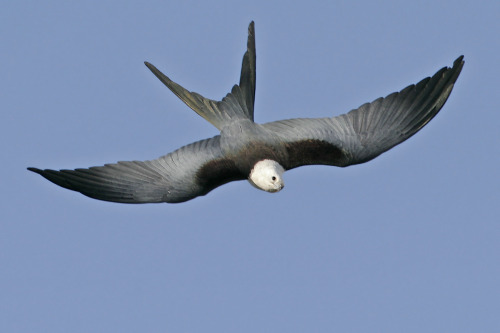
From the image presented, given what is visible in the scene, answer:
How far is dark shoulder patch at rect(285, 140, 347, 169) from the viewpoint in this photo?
1686 centimetres

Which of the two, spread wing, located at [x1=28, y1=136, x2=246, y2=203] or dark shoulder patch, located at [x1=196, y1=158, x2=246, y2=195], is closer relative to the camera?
dark shoulder patch, located at [x1=196, y1=158, x2=246, y2=195]

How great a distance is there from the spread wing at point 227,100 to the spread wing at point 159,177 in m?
0.37

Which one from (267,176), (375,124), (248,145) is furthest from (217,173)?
(375,124)

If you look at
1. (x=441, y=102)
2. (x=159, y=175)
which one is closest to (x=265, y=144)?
(x=159, y=175)

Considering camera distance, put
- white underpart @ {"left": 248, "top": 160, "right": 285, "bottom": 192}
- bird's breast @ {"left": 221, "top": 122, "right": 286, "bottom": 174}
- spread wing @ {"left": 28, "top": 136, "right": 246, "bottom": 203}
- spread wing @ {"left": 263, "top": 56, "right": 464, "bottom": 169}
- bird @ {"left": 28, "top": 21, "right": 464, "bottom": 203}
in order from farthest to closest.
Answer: spread wing @ {"left": 263, "top": 56, "right": 464, "bottom": 169} < spread wing @ {"left": 28, "top": 136, "right": 246, "bottom": 203} < bird @ {"left": 28, "top": 21, "right": 464, "bottom": 203} < bird's breast @ {"left": 221, "top": 122, "right": 286, "bottom": 174} < white underpart @ {"left": 248, "top": 160, "right": 285, "bottom": 192}

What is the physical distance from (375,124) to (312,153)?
3.91ft

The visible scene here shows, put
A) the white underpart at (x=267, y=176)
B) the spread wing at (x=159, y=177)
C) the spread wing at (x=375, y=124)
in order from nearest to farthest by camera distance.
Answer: the white underpart at (x=267, y=176), the spread wing at (x=159, y=177), the spread wing at (x=375, y=124)

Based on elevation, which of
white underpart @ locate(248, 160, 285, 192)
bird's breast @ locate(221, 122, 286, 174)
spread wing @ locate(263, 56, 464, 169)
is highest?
spread wing @ locate(263, 56, 464, 169)

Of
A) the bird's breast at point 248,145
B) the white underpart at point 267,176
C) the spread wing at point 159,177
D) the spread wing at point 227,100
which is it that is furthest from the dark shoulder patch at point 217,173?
the spread wing at point 227,100

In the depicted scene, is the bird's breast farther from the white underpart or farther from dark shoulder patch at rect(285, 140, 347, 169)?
dark shoulder patch at rect(285, 140, 347, 169)

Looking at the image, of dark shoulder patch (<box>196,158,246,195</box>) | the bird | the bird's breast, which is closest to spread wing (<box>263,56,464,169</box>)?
the bird

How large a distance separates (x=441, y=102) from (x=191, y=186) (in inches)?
165

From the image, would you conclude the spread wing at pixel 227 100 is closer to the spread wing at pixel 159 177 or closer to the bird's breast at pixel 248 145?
the bird's breast at pixel 248 145

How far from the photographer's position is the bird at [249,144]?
16688mm
